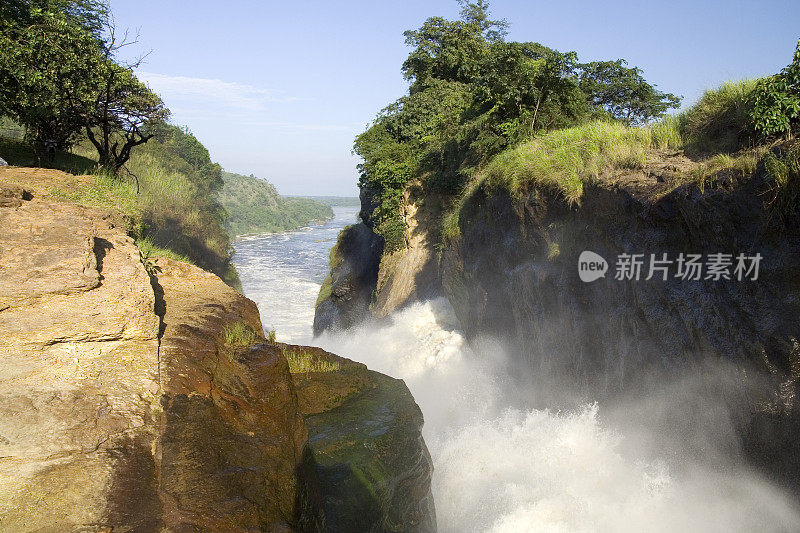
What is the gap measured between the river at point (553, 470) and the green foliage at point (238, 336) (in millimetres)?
4834

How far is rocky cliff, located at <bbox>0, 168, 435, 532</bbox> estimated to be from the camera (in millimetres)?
2736

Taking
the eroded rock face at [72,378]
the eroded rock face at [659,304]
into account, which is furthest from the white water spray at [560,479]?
the eroded rock face at [72,378]

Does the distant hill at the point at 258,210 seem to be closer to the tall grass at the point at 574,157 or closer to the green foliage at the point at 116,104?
the green foliage at the point at 116,104

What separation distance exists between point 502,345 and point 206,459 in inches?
378

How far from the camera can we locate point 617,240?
24.6ft

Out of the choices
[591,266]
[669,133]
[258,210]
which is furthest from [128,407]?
[258,210]

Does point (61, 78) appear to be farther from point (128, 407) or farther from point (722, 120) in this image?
point (722, 120)

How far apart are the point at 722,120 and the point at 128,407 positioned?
7.90 m

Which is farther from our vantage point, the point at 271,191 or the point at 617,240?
the point at 271,191

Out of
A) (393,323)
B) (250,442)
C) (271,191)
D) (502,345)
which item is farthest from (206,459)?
(271,191)

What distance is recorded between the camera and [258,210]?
98125mm

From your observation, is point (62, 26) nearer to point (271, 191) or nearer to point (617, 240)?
point (617, 240)

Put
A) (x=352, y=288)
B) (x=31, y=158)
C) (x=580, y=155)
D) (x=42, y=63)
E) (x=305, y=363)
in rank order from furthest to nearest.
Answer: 1. (x=352, y=288)
2. (x=31, y=158)
3. (x=42, y=63)
4. (x=580, y=155)
5. (x=305, y=363)

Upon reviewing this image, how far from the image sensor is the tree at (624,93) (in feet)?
54.3
